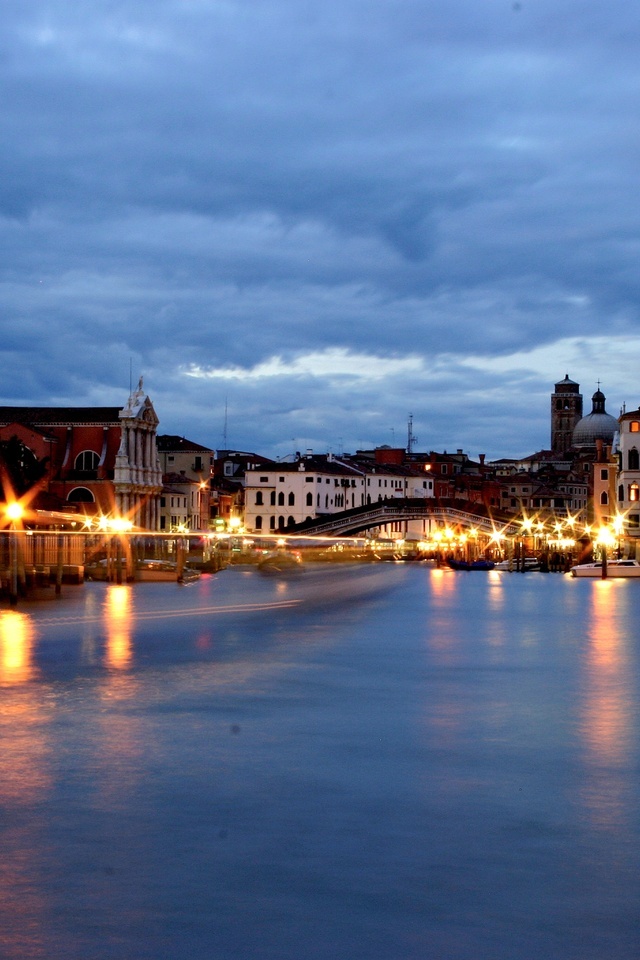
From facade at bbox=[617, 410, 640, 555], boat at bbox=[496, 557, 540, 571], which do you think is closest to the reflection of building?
boat at bbox=[496, 557, 540, 571]

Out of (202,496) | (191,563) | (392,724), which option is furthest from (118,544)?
(392,724)

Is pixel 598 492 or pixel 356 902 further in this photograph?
pixel 598 492

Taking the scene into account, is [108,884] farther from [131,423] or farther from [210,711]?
[131,423]

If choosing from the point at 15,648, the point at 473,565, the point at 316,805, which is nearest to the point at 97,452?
the point at 473,565

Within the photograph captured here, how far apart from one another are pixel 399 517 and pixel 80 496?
15993 millimetres

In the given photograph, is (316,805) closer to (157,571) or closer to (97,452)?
(157,571)

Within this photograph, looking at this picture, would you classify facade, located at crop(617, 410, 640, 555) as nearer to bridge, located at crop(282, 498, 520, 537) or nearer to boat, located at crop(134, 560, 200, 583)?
bridge, located at crop(282, 498, 520, 537)

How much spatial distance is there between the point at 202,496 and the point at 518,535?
2358 centimetres

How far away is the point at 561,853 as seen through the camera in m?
8.01

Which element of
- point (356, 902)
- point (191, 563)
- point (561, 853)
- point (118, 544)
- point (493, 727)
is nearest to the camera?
point (356, 902)

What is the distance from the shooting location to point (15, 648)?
2022cm

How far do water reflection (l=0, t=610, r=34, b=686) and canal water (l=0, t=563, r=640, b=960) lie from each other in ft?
0.33

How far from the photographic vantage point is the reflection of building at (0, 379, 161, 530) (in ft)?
213

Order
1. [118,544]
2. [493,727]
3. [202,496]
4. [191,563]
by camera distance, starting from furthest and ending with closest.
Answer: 1. [202,496]
2. [191,563]
3. [118,544]
4. [493,727]
